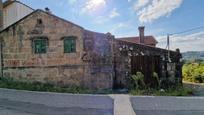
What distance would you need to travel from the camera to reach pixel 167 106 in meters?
9.87

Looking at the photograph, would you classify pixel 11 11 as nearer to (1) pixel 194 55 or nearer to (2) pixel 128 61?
(2) pixel 128 61

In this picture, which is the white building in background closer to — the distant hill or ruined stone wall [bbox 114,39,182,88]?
ruined stone wall [bbox 114,39,182,88]

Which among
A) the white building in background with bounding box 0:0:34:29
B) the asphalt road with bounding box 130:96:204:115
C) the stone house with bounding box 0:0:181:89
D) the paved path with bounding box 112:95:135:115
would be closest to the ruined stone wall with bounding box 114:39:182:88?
the stone house with bounding box 0:0:181:89

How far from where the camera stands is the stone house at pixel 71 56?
14531 millimetres

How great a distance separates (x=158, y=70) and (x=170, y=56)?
7.40ft

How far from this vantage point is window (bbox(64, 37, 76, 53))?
1499 cm

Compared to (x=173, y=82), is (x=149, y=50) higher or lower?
higher

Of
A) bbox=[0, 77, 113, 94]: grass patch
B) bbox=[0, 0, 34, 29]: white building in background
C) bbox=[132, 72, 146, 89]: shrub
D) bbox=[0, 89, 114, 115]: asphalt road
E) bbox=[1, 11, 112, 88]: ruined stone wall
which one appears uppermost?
bbox=[0, 0, 34, 29]: white building in background

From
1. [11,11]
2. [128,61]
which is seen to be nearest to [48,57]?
[128,61]

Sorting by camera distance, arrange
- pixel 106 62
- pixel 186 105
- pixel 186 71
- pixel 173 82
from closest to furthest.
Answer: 1. pixel 186 105
2. pixel 106 62
3. pixel 173 82
4. pixel 186 71

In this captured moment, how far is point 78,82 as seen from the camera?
14.8m

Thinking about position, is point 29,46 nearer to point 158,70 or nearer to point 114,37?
point 114,37

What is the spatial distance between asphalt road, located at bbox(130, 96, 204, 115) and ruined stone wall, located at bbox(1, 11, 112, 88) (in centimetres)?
449

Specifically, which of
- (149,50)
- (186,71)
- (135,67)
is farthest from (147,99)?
(186,71)
